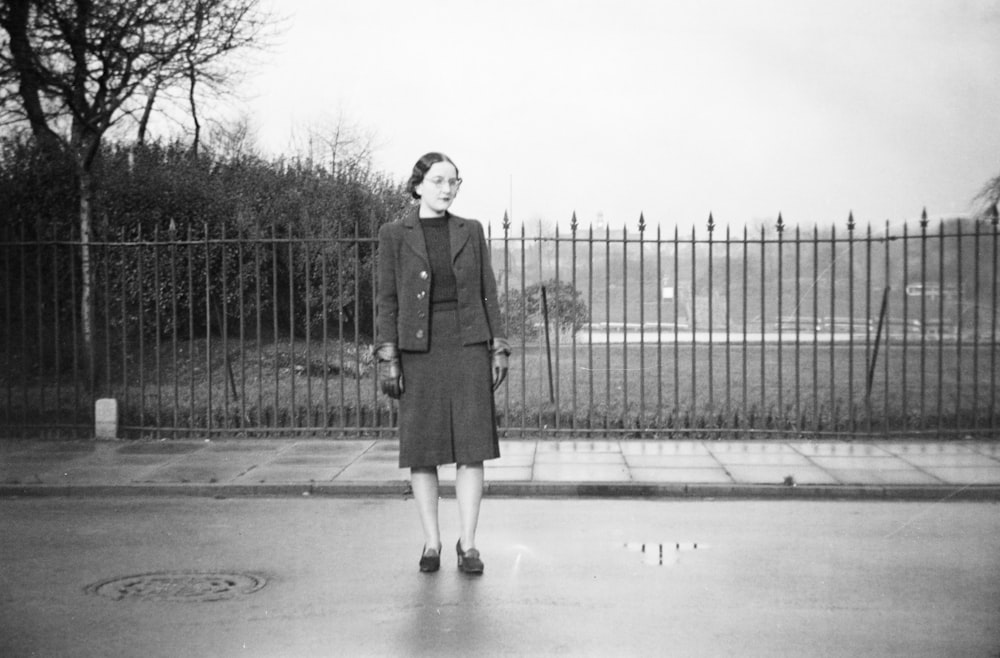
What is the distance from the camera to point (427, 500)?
6.75 metres

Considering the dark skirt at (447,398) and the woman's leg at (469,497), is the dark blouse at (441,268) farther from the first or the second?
the woman's leg at (469,497)

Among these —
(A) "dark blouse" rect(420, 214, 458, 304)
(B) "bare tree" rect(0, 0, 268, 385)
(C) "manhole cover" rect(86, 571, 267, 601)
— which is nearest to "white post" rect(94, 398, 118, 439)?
(B) "bare tree" rect(0, 0, 268, 385)

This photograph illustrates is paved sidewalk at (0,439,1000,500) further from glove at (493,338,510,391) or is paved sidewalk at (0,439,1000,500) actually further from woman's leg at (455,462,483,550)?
glove at (493,338,510,391)

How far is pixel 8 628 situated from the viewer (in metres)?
5.58

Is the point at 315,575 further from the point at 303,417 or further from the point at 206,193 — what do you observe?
the point at 206,193

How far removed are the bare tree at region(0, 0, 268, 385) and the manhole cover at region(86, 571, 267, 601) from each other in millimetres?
8440

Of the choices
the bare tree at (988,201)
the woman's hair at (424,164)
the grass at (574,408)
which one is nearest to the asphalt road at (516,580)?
the woman's hair at (424,164)

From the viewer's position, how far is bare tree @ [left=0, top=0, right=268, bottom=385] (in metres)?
14.9

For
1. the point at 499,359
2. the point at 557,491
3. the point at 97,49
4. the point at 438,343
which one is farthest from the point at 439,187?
the point at 97,49

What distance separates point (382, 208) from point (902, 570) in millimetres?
17181

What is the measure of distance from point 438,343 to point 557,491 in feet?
9.91

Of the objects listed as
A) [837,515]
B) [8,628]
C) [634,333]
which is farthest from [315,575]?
[634,333]

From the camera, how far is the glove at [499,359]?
262 inches

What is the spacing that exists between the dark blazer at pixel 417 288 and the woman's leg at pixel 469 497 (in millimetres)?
679
